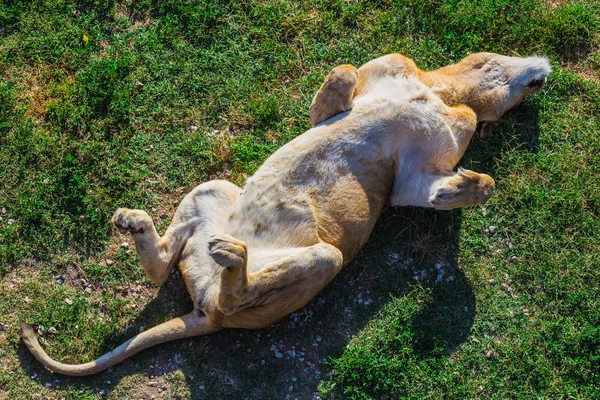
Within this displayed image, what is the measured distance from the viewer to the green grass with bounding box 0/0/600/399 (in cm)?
612

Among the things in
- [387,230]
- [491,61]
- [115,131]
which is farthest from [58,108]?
[491,61]

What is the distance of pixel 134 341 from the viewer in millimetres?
5777

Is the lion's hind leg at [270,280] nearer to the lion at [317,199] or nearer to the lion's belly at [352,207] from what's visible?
the lion at [317,199]

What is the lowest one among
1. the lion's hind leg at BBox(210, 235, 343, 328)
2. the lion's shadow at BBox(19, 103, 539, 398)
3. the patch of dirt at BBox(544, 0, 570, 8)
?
the lion's shadow at BBox(19, 103, 539, 398)

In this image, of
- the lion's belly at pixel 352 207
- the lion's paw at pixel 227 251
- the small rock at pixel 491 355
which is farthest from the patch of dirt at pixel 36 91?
the small rock at pixel 491 355

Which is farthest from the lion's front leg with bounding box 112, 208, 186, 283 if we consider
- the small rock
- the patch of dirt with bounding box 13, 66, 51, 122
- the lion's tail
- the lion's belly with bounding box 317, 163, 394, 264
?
the small rock

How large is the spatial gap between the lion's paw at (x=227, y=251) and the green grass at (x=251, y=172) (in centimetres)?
129

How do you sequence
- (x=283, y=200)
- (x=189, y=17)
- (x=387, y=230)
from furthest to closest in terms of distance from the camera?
(x=189, y=17), (x=387, y=230), (x=283, y=200)

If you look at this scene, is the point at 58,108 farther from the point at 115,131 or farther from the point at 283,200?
the point at 283,200

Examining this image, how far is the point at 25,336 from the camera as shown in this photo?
5871mm

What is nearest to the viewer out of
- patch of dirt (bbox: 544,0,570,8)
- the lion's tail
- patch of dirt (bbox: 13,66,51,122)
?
the lion's tail

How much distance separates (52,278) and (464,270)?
4.12 meters

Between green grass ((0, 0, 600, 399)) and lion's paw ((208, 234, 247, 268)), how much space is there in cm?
129

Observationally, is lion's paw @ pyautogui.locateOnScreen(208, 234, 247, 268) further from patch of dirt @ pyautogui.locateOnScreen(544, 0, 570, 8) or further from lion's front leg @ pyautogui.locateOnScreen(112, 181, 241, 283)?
patch of dirt @ pyautogui.locateOnScreen(544, 0, 570, 8)
